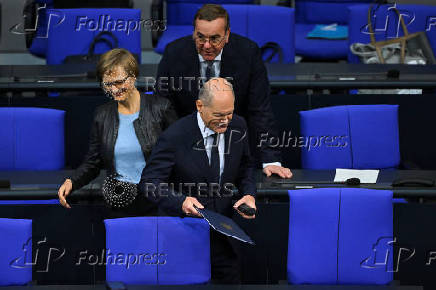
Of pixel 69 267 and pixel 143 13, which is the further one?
pixel 143 13

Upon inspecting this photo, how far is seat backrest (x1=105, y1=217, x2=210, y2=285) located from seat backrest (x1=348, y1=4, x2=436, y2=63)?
2.92m

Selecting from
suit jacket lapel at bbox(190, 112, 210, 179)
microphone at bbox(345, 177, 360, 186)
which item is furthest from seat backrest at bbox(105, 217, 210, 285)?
microphone at bbox(345, 177, 360, 186)

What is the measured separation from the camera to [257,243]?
430cm

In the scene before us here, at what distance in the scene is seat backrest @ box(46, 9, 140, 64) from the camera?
→ 19.3ft

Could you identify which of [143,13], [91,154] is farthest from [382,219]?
[143,13]

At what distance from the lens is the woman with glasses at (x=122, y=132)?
150 inches

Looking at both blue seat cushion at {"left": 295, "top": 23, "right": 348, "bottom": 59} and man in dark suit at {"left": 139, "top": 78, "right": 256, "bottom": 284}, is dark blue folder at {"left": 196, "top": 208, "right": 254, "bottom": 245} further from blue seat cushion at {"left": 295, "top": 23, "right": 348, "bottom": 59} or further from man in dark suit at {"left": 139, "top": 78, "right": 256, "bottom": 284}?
blue seat cushion at {"left": 295, "top": 23, "right": 348, "bottom": 59}

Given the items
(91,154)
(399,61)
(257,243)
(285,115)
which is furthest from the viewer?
(399,61)

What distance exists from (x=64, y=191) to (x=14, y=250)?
377 millimetres

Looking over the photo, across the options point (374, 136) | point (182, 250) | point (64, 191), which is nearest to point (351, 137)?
point (374, 136)

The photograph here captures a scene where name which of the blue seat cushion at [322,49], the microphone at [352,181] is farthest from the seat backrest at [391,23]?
the microphone at [352,181]

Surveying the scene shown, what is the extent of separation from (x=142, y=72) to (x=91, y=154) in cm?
157

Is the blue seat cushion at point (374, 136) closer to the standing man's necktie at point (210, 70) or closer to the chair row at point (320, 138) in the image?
the chair row at point (320, 138)

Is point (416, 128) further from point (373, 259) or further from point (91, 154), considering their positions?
point (91, 154)
